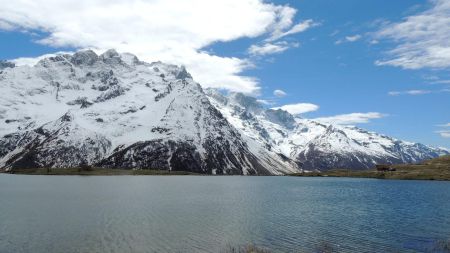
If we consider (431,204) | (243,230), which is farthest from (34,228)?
(431,204)

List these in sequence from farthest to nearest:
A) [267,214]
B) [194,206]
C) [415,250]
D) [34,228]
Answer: [194,206], [267,214], [34,228], [415,250]

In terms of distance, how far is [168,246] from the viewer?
67000 mm

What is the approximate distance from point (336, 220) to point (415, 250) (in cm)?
3006

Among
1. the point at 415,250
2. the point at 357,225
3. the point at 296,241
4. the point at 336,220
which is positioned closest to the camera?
the point at 415,250

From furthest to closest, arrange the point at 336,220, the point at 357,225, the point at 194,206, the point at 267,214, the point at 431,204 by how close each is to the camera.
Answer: the point at 431,204 → the point at 194,206 → the point at 267,214 → the point at 336,220 → the point at 357,225

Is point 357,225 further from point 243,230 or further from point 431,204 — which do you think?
point 431,204

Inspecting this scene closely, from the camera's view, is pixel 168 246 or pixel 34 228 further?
pixel 34 228

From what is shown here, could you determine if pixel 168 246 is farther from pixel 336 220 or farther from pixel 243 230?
pixel 336 220

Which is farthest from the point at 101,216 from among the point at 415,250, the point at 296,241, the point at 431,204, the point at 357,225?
the point at 431,204

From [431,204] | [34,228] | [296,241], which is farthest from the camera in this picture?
[431,204]

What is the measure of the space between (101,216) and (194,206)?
95.7 feet

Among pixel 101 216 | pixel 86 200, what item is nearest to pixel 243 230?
pixel 101 216

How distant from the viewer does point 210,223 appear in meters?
88.4

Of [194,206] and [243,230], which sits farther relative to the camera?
[194,206]
